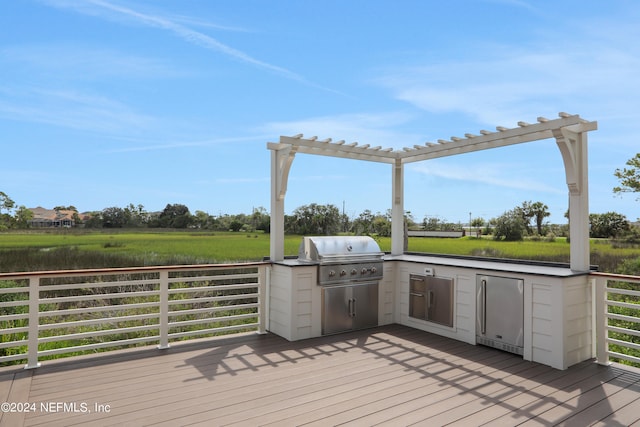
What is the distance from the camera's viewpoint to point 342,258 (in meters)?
4.43

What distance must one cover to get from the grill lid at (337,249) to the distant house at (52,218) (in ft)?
25.6

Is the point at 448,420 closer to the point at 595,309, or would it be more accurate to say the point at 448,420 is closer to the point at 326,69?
the point at 595,309

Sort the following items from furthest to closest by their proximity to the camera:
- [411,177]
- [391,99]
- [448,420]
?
[391,99] → [411,177] → [448,420]

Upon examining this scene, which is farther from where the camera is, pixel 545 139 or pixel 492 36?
pixel 492 36

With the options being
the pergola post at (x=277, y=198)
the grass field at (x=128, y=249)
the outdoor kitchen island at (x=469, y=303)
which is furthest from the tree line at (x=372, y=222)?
the outdoor kitchen island at (x=469, y=303)

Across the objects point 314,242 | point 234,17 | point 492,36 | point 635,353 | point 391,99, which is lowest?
point 635,353

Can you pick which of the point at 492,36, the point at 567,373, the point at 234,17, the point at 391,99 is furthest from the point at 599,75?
the point at 234,17

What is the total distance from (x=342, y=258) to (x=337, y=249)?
0.12 m

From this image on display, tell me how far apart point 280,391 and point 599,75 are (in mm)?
7131

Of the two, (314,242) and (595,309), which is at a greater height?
(314,242)

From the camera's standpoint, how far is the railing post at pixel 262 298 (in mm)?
4430

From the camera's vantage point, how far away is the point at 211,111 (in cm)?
1002

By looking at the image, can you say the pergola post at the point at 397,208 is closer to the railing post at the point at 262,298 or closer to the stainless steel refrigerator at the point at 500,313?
the stainless steel refrigerator at the point at 500,313

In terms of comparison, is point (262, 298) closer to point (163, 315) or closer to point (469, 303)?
point (163, 315)
